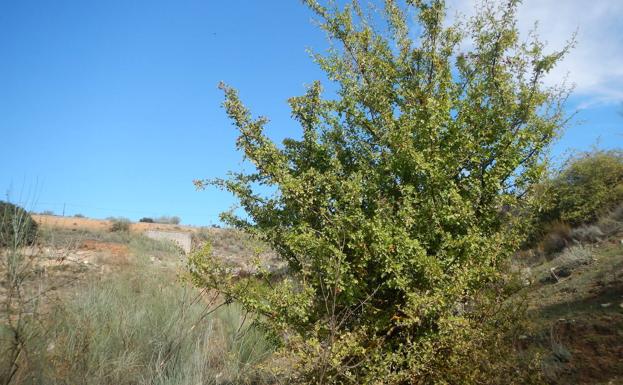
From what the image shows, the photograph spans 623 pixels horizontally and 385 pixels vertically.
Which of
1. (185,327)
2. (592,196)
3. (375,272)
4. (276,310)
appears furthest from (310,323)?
(592,196)

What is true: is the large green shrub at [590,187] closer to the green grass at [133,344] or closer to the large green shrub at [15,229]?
the green grass at [133,344]

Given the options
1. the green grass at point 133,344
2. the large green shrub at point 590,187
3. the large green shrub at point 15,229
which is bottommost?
the green grass at point 133,344

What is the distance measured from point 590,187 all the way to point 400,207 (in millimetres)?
13578

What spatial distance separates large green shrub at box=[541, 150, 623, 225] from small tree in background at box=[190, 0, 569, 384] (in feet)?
36.2

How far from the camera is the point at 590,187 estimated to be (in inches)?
619

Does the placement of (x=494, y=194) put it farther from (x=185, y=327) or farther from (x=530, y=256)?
(x=530, y=256)

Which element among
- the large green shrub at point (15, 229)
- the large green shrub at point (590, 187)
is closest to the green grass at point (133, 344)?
the large green shrub at point (15, 229)

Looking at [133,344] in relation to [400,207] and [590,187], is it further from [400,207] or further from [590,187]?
[590,187]

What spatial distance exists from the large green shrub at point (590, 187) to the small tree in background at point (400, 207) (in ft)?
36.2

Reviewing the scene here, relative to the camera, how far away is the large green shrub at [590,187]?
15.3 metres

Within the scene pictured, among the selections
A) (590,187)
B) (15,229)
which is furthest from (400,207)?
(590,187)

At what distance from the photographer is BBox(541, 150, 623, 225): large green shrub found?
50.1 ft

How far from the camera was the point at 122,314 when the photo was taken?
6645mm

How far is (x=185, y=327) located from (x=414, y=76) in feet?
13.9
